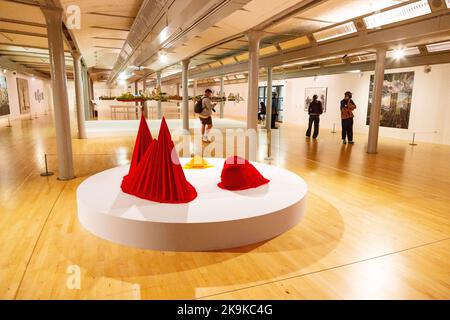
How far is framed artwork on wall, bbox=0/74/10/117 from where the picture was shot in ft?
49.4

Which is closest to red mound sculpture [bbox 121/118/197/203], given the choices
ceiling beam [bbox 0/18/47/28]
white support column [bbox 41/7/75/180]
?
white support column [bbox 41/7/75/180]

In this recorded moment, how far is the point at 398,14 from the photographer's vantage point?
603 centimetres

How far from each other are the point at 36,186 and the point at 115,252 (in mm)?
2975

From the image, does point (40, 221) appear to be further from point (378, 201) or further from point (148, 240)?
point (378, 201)

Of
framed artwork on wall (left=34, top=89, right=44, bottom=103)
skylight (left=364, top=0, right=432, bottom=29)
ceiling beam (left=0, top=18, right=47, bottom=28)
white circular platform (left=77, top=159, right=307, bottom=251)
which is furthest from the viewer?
framed artwork on wall (left=34, top=89, right=44, bottom=103)

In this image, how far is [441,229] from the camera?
11.4 feet

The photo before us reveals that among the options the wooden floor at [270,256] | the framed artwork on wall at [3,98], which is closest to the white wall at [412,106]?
the wooden floor at [270,256]

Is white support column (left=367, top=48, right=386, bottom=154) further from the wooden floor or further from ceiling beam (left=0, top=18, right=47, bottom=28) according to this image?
ceiling beam (left=0, top=18, right=47, bottom=28)

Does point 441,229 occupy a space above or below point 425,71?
below

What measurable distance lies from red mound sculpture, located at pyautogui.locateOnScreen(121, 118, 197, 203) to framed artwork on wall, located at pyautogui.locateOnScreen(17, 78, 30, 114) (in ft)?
61.9

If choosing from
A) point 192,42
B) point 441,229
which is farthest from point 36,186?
point 441,229
